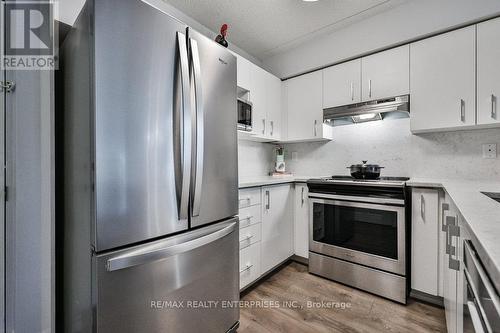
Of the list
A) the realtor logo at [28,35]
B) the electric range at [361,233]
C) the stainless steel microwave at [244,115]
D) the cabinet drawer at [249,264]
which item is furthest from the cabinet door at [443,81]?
the realtor logo at [28,35]

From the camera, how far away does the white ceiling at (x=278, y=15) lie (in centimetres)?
204

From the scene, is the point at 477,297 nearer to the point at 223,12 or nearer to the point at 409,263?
the point at 409,263

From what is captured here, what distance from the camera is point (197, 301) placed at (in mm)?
1215

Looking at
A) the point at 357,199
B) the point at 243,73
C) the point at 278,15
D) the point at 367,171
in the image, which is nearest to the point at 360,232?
the point at 357,199

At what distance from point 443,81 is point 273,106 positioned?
5.14 feet

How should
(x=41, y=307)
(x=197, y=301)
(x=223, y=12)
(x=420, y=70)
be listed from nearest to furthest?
(x=41, y=307) < (x=197, y=301) < (x=420, y=70) < (x=223, y=12)

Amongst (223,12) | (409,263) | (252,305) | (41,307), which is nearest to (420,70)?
(409,263)

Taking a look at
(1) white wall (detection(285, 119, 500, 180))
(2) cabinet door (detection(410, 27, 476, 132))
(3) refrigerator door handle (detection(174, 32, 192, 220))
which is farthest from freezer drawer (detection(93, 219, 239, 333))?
(2) cabinet door (detection(410, 27, 476, 132))

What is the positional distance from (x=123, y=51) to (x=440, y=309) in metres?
2.62

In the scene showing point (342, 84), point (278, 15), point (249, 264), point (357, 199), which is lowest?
point (249, 264)

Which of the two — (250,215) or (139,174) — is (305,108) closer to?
(250,215)

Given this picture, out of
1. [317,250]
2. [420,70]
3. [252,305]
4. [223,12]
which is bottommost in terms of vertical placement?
[252,305]

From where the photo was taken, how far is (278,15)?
86.4 inches

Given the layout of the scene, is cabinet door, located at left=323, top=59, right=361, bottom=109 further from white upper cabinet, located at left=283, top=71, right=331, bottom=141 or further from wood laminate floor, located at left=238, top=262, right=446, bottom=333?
wood laminate floor, located at left=238, top=262, right=446, bottom=333
